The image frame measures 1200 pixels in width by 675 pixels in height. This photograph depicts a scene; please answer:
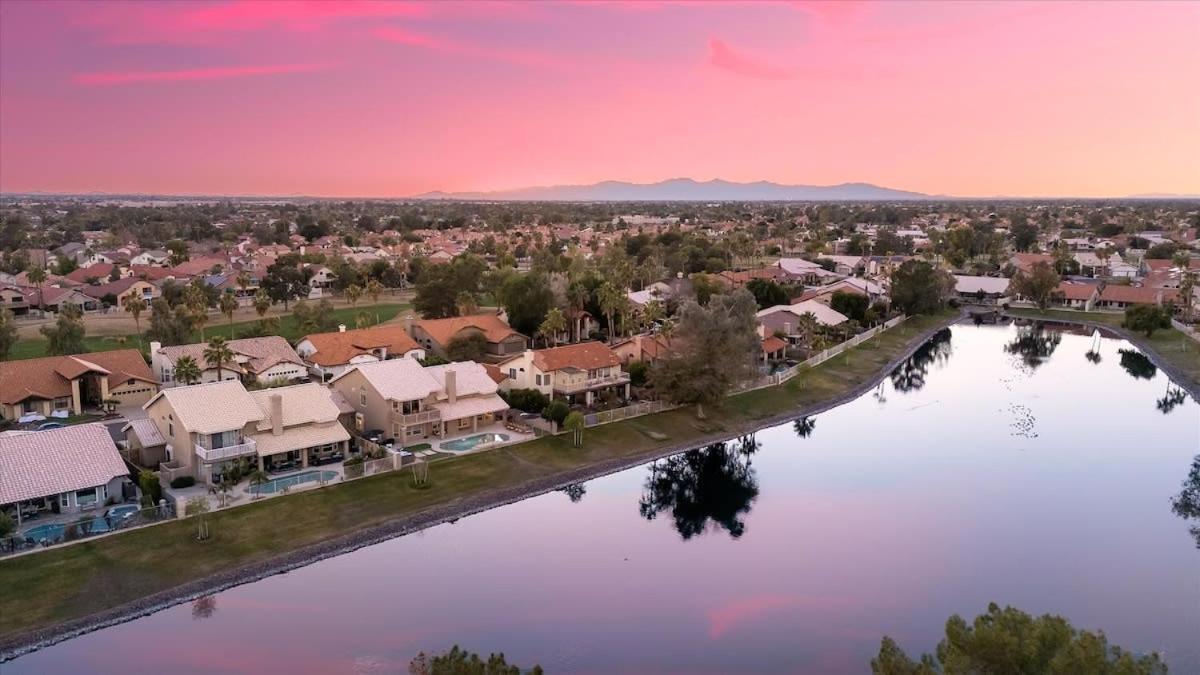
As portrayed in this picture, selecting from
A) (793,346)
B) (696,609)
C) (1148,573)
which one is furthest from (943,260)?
(696,609)

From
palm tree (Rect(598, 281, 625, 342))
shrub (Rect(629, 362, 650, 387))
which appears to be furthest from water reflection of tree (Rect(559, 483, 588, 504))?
palm tree (Rect(598, 281, 625, 342))

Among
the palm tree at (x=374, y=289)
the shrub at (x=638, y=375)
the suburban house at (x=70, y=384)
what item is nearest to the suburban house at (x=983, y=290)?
the shrub at (x=638, y=375)

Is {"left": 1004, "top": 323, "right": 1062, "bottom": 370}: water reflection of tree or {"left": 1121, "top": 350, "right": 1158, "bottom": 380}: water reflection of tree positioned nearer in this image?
{"left": 1121, "top": 350, "right": 1158, "bottom": 380}: water reflection of tree

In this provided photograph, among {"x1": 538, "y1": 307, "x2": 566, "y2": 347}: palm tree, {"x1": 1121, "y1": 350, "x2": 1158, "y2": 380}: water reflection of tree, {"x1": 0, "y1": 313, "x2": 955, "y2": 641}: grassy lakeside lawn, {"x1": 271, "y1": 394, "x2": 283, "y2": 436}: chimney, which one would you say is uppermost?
{"x1": 538, "y1": 307, "x2": 566, "y2": 347}: palm tree

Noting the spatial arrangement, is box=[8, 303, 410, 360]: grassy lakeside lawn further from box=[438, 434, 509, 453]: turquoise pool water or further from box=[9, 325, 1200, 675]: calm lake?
box=[9, 325, 1200, 675]: calm lake

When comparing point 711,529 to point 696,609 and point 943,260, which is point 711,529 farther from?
point 943,260

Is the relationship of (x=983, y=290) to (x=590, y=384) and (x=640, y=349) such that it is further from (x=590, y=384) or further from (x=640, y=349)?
(x=590, y=384)

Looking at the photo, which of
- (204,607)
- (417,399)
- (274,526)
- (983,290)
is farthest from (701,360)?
(983,290)
